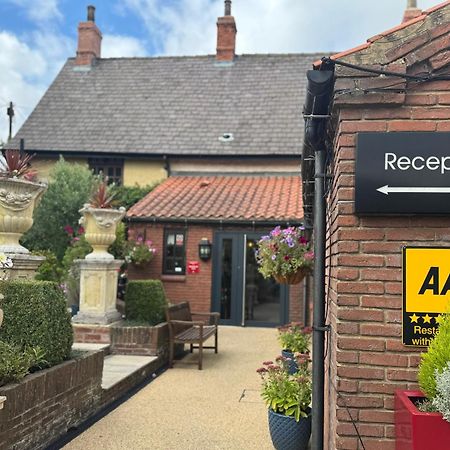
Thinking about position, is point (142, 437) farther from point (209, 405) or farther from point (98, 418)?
point (209, 405)

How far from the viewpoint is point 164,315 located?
8961 millimetres

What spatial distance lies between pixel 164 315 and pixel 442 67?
7019mm

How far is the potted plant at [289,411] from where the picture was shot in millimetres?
4242

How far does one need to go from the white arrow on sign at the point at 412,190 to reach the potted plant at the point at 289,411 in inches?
89.0

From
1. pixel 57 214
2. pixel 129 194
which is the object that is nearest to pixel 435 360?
pixel 57 214

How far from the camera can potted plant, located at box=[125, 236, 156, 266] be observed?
43.0ft

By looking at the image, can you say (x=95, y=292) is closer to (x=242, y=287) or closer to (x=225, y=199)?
(x=242, y=287)

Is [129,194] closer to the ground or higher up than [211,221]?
higher up

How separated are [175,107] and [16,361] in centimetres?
1600

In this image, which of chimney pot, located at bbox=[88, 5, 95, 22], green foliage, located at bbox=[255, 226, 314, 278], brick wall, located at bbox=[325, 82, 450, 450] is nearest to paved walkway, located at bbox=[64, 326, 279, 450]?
green foliage, located at bbox=[255, 226, 314, 278]

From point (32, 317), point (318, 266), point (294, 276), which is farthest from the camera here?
point (294, 276)

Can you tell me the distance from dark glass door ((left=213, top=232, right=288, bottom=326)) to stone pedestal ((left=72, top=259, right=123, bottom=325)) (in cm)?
487

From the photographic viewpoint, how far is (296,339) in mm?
7324

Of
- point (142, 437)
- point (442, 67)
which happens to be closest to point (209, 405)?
point (142, 437)
